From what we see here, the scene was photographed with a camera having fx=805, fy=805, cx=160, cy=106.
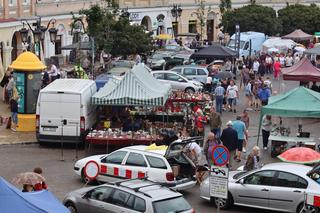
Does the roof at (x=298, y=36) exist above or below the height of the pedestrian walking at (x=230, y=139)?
above

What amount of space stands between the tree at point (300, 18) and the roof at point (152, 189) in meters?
49.2

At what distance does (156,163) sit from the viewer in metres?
21.0

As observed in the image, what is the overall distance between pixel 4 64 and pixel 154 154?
81.3 ft

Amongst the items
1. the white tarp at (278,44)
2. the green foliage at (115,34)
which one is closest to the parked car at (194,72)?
the green foliage at (115,34)

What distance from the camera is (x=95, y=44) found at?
42312 millimetres

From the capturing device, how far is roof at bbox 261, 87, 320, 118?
25.8 metres

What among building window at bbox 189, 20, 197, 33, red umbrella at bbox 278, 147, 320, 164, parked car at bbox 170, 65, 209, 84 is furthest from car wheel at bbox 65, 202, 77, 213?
building window at bbox 189, 20, 197, 33

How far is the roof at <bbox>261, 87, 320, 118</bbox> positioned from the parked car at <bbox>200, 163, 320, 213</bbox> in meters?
5.72

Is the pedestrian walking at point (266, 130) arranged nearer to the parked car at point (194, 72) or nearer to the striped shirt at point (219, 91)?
the striped shirt at point (219, 91)

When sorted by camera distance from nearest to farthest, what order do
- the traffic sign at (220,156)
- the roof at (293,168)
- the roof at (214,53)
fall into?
the traffic sign at (220,156)
the roof at (293,168)
the roof at (214,53)

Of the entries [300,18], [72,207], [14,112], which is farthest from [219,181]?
[300,18]

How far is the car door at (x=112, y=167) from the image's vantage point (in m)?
21.4

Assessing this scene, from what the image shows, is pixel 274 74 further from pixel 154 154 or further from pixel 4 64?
pixel 154 154

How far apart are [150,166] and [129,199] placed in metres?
4.04
